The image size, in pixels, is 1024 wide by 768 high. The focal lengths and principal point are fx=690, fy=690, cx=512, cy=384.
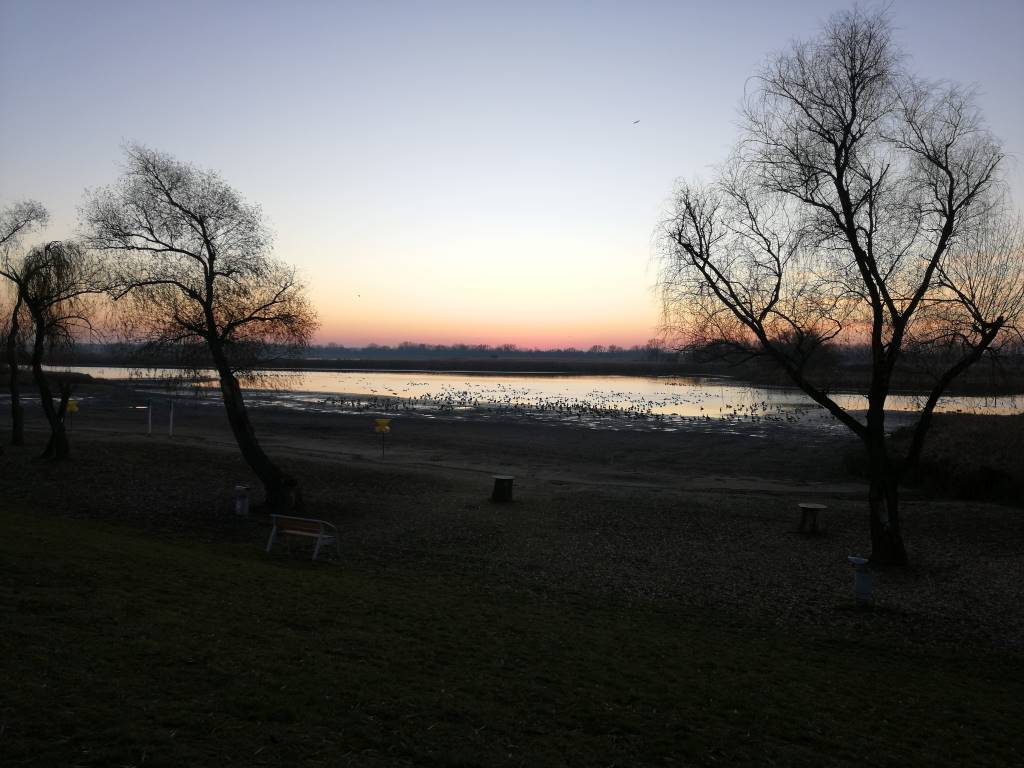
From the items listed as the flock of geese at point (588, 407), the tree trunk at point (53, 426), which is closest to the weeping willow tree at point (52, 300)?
the tree trunk at point (53, 426)

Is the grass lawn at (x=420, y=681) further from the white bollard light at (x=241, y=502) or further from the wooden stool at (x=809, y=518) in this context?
the wooden stool at (x=809, y=518)

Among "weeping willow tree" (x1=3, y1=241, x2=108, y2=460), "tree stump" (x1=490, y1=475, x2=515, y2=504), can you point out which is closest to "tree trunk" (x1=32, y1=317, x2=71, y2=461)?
"weeping willow tree" (x1=3, y1=241, x2=108, y2=460)

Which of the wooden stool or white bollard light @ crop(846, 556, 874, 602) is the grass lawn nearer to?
white bollard light @ crop(846, 556, 874, 602)

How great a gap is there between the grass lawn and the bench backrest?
2.56 meters

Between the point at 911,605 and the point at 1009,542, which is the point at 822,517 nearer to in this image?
the point at 1009,542

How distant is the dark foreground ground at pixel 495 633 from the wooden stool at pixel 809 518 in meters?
0.35

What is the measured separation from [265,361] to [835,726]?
15775mm

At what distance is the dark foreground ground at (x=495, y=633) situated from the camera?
18.4ft

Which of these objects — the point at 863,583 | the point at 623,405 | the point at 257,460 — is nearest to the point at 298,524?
the point at 257,460

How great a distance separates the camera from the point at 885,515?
1418 cm

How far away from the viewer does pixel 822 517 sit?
18641 millimetres

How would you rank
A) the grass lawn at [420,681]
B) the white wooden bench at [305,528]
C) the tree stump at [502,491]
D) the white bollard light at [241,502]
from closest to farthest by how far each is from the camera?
the grass lawn at [420,681] → the white wooden bench at [305,528] → the white bollard light at [241,502] → the tree stump at [502,491]

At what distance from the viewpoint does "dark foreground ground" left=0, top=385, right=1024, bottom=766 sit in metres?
5.60

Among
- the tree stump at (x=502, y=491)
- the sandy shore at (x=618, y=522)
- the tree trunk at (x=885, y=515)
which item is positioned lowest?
the sandy shore at (x=618, y=522)
